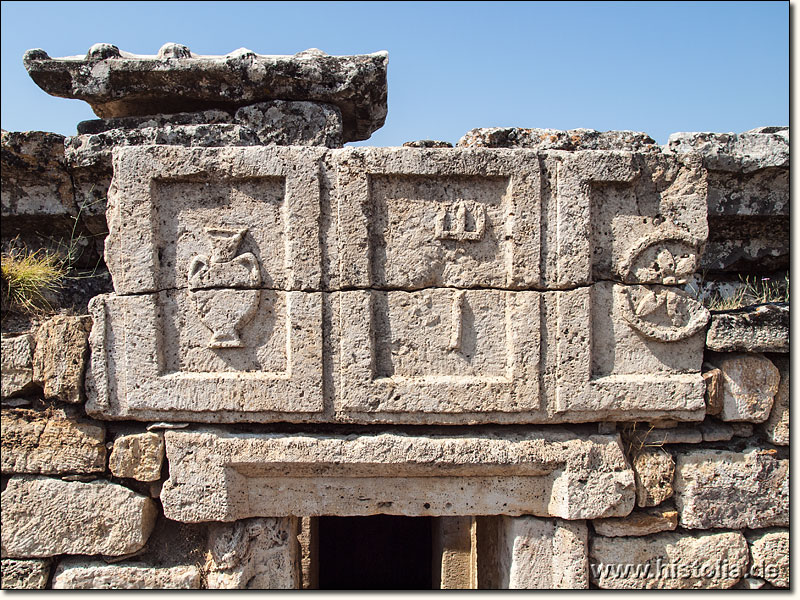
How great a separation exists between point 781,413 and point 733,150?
137 cm

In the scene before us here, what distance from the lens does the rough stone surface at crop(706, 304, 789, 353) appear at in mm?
2660

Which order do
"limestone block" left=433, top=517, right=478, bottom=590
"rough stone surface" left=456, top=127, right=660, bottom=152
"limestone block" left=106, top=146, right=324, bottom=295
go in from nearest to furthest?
1. "limestone block" left=106, top=146, right=324, bottom=295
2. "rough stone surface" left=456, top=127, right=660, bottom=152
3. "limestone block" left=433, top=517, right=478, bottom=590

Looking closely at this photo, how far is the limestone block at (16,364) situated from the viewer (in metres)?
2.62

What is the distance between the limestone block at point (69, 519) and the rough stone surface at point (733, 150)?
128 inches

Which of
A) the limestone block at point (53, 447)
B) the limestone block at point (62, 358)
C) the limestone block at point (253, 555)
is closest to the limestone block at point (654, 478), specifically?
the limestone block at point (253, 555)

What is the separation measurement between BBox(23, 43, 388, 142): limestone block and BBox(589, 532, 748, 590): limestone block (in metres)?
2.55

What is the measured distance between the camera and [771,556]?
107 inches

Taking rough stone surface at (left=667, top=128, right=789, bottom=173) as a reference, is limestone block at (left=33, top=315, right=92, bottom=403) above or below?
below

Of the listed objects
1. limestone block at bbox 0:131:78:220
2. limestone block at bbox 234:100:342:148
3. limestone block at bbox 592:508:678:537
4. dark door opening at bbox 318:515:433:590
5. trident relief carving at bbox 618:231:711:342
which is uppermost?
limestone block at bbox 234:100:342:148

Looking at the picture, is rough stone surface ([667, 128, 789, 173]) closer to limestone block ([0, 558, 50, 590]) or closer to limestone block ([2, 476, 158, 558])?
limestone block ([2, 476, 158, 558])

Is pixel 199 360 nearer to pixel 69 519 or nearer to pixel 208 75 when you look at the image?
pixel 69 519

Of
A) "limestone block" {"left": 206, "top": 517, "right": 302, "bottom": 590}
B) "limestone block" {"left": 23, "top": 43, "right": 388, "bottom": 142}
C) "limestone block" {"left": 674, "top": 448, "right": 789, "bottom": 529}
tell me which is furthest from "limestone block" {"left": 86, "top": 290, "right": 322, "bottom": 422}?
"limestone block" {"left": 674, "top": 448, "right": 789, "bottom": 529}

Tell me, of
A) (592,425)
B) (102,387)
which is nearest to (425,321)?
(592,425)

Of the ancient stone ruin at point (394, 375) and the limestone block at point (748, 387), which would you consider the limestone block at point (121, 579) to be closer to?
the ancient stone ruin at point (394, 375)
